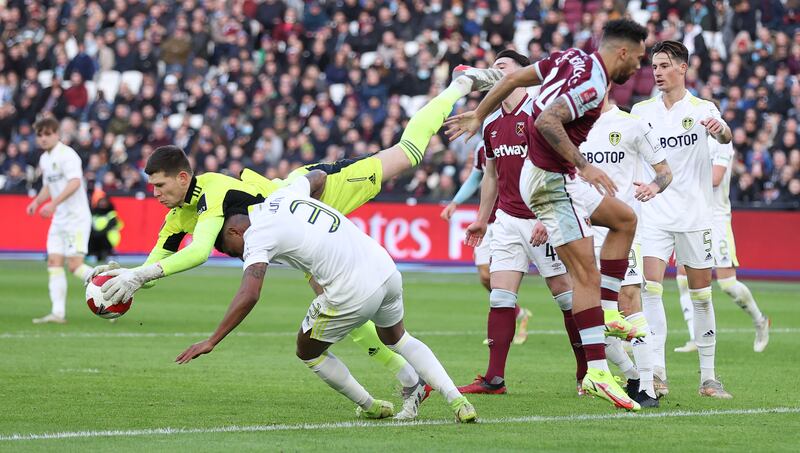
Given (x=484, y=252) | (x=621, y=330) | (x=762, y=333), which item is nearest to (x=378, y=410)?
(x=621, y=330)

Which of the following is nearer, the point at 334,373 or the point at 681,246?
the point at 334,373

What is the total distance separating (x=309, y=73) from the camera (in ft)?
105

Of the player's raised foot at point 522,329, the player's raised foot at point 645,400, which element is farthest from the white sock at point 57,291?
the player's raised foot at point 645,400

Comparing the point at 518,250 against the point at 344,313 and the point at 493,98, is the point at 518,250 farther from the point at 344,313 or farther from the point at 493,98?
the point at 344,313

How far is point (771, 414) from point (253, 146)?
2313cm

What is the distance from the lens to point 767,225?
2461 cm

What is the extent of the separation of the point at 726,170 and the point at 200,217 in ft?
24.8

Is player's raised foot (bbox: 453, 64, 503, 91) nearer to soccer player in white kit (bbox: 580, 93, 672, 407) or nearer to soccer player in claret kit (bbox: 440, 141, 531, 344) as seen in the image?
soccer player in white kit (bbox: 580, 93, 672, 407)

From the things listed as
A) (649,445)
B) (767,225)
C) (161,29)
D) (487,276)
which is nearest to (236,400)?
(649,445)

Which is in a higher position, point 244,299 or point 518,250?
point 244,299

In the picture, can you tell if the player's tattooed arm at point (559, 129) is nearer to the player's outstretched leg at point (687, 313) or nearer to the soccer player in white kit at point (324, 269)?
the soccer player in white kit at point (324, 269)

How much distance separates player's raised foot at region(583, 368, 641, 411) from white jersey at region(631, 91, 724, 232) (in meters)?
2.44

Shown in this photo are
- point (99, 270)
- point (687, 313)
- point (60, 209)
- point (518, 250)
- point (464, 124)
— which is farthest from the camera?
point (60, 209)

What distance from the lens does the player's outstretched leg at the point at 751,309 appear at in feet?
47.0
